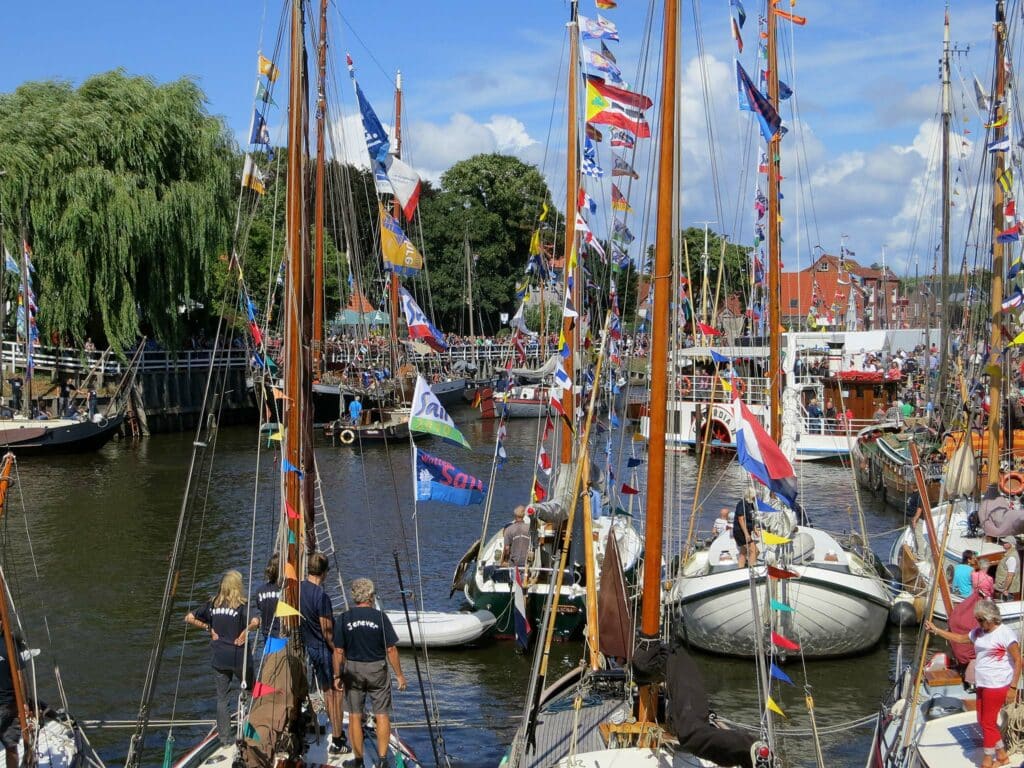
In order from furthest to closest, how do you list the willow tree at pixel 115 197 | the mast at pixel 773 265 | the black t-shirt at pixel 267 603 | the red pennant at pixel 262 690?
the willow tree at pixel 115 197
the mast at pixel 773 265
the black t-shirt at pixel 267 603
the red pennant at pixel 262 690

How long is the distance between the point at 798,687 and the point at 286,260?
9.71 meters

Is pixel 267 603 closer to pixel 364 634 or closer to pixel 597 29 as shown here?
pixel 364 634

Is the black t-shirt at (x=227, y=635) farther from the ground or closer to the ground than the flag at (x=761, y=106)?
closer to the ground

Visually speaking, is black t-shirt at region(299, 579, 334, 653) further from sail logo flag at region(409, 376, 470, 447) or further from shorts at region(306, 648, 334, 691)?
sail logo flag at region(409, 376, 470, 447)

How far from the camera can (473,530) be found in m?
28.4

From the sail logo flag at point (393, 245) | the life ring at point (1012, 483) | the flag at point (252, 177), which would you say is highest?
the flag at point (252, 177)

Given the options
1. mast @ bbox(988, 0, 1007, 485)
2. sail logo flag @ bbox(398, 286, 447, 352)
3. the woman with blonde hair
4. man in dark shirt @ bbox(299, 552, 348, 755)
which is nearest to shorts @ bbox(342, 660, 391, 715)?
man in dark shirt @ bbox(299, 552, 348, 755)

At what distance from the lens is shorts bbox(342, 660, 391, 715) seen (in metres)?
10.5

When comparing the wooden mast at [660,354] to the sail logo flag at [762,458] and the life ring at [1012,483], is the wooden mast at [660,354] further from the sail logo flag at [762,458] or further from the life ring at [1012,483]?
the life ring at [1012,483]

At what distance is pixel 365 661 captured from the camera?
10.5 m

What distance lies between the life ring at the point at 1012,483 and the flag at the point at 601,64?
1156 centimetres

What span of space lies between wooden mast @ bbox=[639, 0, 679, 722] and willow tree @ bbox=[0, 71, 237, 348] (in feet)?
111

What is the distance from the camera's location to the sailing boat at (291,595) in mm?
10141

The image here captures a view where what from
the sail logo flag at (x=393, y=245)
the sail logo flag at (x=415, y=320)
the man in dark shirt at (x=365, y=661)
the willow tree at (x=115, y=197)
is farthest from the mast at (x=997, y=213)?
the willow tree at (x=115, y=197)
